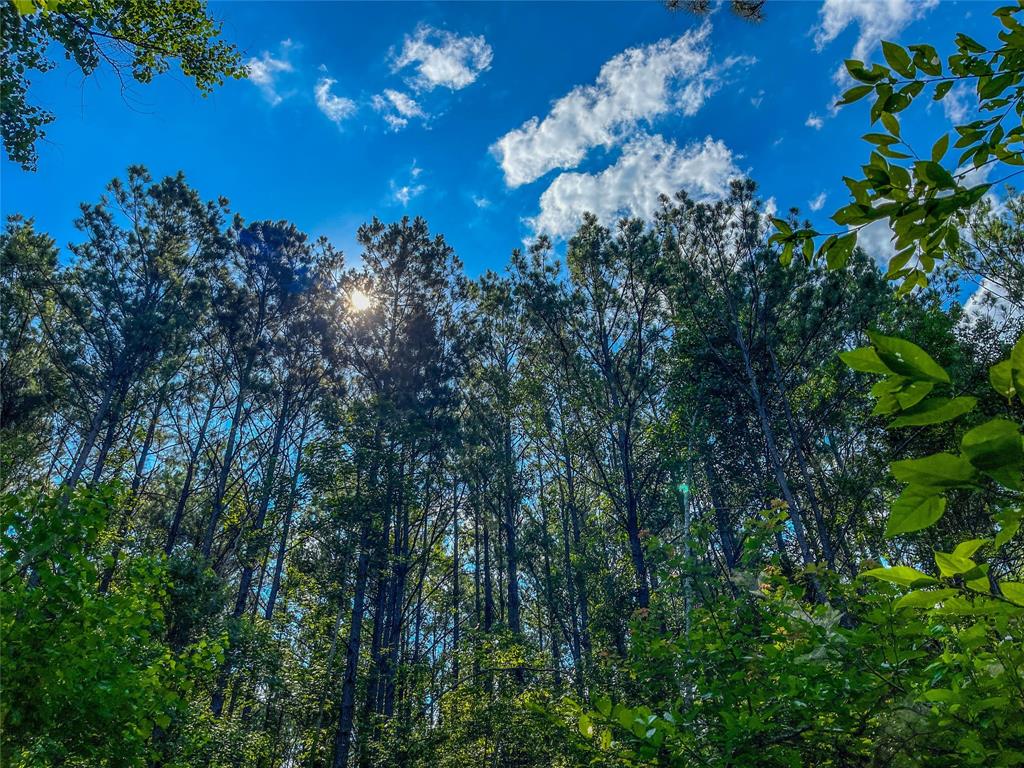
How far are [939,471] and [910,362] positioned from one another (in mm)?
130

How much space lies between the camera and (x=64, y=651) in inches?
111

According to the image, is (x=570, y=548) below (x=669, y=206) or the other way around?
below

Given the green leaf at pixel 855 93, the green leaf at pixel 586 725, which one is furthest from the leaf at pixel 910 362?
the green leaf at pixel 586 725

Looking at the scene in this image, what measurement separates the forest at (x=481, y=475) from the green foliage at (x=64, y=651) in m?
0.02

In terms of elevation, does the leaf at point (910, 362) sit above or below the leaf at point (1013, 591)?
above

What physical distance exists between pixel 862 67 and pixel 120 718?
452 centimetres

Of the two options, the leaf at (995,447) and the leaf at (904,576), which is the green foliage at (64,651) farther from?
the leaf at (995,447)

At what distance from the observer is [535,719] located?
7883 millimetres

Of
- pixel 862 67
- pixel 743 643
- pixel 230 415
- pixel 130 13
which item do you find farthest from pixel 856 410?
pixel 230 415

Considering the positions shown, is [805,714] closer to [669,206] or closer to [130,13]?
[130,13]

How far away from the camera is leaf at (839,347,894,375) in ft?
1.97

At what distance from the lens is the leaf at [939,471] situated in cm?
55

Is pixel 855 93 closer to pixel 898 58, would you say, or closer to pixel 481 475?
pixel 898 58

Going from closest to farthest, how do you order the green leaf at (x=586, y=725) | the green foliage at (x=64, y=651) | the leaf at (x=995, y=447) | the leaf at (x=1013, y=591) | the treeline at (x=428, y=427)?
the leaf at (x=995, y=447) < the leaf at (x=1013, y=591) < the green leaf at (x=586, y=725) < the green foliage at (x=64, y=651) < the treeline at (x=428, y=427)
